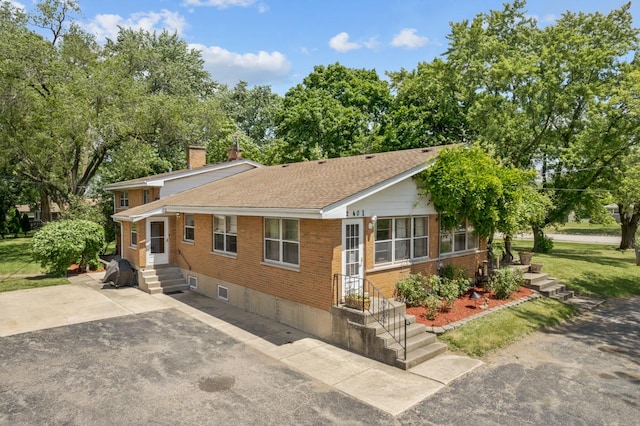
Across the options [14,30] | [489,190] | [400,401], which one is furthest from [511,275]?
[14,30]

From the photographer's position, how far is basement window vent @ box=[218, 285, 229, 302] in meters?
13.9

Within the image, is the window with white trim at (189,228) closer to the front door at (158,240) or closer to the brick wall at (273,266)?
the brick wall at (273,266)

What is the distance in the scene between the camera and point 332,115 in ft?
100

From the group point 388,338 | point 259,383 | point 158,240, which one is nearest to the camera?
point 259,383

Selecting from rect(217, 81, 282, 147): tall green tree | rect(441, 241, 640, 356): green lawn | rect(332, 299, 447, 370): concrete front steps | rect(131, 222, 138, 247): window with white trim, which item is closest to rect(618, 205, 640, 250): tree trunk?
rect(441, 241, 640, 356): green lawn

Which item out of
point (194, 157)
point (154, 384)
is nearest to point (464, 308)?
point (154, 384)

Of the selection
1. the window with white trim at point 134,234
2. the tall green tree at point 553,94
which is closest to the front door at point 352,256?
the window with white trim at point 134,234

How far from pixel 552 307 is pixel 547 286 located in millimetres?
1932

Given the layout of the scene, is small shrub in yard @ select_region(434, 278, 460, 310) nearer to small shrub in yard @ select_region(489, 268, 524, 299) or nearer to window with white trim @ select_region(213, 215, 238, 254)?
small shrub in yard @ select_region(489, 268, 524, 299)

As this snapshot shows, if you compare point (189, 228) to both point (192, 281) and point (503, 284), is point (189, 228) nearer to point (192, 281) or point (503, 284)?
point (192, 281)

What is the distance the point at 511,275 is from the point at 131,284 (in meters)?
15.2

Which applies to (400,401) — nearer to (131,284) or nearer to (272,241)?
(272,241)

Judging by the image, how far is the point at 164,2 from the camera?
15281mm

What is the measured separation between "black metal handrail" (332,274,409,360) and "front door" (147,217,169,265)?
406 inches
